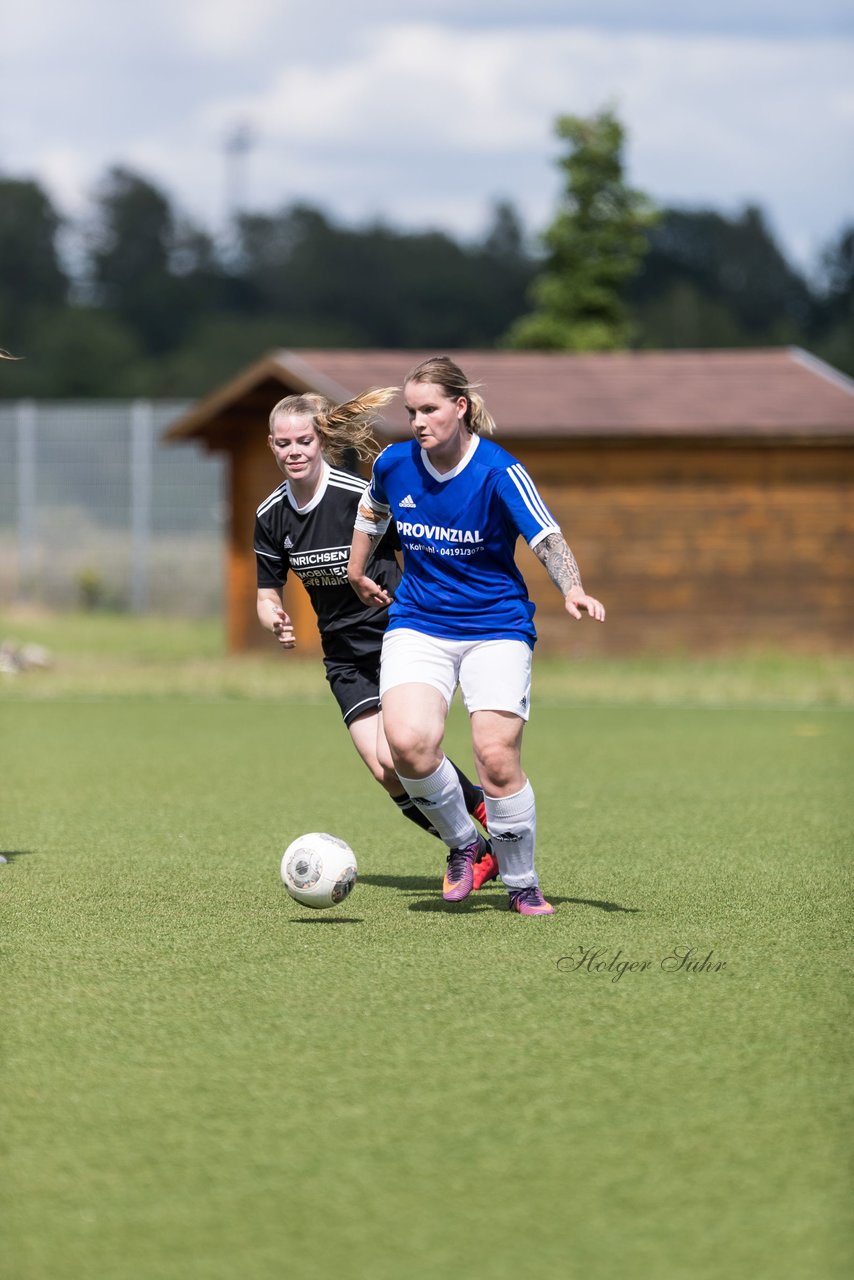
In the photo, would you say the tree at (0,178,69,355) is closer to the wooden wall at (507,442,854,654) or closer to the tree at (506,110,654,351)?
the tree at (506,110,654,351)

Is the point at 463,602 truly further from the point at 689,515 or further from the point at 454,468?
the point at 689,515

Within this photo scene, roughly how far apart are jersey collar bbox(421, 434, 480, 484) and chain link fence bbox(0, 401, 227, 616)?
21325mm

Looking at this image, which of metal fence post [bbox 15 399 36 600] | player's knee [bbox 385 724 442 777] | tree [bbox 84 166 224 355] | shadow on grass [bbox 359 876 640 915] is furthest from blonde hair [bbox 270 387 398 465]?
tree [bbox 84 166 224 355]

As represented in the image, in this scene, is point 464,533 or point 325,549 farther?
point 325,549

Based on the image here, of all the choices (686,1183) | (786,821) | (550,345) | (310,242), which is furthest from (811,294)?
(686,1183)

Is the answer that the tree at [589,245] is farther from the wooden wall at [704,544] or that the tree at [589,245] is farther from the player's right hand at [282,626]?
the player's right hand at [282,626]

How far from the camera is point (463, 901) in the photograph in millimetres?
7164

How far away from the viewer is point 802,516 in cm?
2091

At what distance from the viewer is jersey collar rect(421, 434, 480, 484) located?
6605 mm

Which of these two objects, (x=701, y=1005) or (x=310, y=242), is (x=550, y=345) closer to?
(x=701, y=1005)

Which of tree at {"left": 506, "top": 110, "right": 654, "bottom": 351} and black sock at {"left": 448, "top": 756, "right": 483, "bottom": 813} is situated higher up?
tree at {"left": 506, "top": 110, "right": 654, "bottom": 351}
